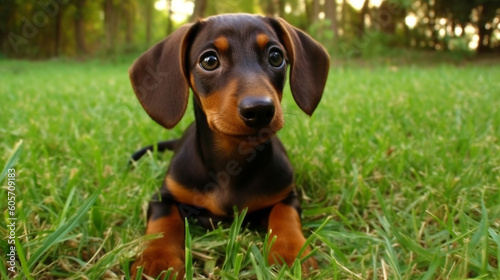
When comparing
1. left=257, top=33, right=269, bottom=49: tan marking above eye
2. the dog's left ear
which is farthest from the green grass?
left=257, top=33, right=269, bottom=49: tan marking above eye

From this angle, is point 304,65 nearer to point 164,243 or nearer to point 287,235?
point 287,235

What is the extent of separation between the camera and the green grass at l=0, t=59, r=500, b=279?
1.64m

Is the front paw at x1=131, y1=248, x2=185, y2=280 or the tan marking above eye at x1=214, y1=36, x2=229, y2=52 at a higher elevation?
the tan marking above eye at x1=214, y1=36, x2=229, y2=52

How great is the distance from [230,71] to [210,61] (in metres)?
0.15

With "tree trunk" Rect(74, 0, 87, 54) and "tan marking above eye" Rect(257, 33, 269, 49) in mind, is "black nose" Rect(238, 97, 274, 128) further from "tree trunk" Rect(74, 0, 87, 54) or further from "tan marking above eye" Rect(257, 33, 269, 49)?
"tree trunk" Rect(74, 0, 87, 54)

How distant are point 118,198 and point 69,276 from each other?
0.71 m

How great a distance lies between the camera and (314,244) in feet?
6.44

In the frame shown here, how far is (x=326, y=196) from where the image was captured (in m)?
2.54

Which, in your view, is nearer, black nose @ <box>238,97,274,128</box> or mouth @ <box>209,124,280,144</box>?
black nose @ <box>238,97,274,128</box>

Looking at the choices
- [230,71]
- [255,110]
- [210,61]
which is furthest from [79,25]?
[255,110]

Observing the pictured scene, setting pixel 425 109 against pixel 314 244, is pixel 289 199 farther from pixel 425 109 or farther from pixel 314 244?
pixel 425 109

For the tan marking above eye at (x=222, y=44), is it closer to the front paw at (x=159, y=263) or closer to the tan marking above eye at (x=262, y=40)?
the tan marking above eye at (x=262, y=40)

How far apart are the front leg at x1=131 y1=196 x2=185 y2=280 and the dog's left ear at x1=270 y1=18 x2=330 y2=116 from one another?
0.85 metres

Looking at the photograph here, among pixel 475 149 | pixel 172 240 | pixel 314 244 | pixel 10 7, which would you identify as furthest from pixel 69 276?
pixel 10 7
